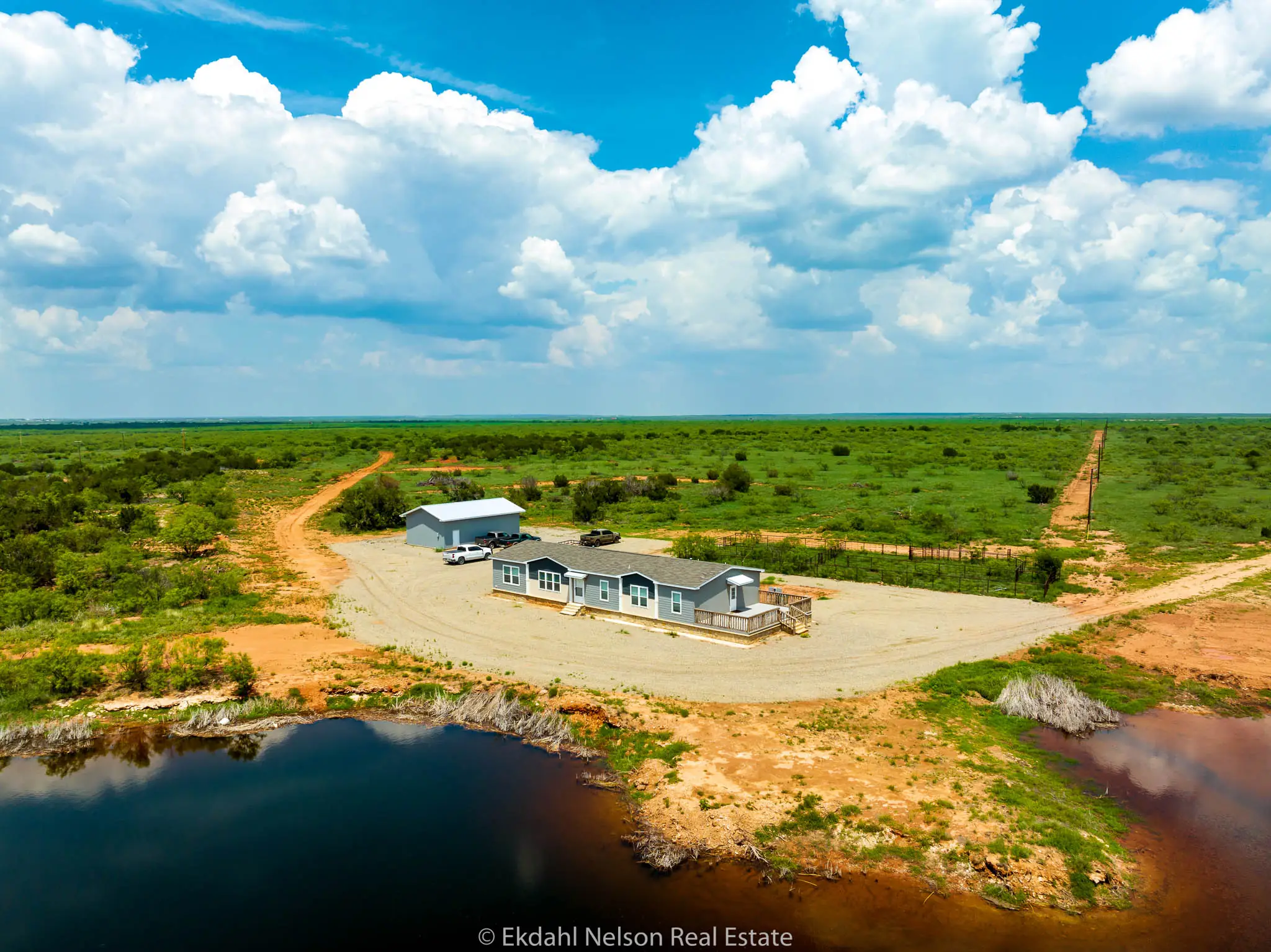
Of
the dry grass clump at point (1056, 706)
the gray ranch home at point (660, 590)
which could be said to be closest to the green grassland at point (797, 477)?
the gray ranch home at point (660, 590)

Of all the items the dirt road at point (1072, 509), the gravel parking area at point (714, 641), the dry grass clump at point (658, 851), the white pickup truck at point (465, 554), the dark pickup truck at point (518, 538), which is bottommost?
the dry grass clump at point (658, 851)

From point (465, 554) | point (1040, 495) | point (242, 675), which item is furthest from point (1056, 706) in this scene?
point (1040, 495)

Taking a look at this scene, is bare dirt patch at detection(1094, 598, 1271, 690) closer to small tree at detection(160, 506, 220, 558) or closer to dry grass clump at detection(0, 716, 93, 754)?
dry grass clump at detection(0, 716, 93, 754)

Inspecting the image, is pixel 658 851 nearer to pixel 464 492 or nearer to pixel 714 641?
pixel 714 641

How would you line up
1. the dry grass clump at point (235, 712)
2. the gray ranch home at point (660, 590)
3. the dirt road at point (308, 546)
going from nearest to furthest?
1. the dry grass clump at point (235, 712)
2. the gray ranch home at point (660, 590)
3. the dirt road at point (308, 546)

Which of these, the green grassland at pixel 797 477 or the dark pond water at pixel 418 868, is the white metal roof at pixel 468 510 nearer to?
the green grassland at pixel 797 477

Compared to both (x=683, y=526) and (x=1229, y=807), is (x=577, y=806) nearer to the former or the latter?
(x=1229, y=807)
